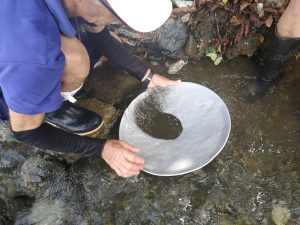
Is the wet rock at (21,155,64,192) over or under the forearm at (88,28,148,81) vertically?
under

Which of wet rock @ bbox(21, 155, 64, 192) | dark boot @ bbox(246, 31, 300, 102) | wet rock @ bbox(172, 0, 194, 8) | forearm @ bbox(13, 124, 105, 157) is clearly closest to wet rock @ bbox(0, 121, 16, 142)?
wet rock @ bbox(21, 155, 64, 192)

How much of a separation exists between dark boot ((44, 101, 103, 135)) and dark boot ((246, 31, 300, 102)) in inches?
55.4

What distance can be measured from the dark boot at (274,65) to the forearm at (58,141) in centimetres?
155

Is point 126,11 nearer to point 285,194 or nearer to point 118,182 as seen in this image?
point 118,182

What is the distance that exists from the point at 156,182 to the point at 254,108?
1.12 meters

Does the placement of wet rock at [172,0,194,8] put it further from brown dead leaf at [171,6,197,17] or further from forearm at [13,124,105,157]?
forearm at [13,124,105,157]

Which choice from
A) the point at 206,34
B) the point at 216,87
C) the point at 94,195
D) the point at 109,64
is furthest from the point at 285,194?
the point at 109,64

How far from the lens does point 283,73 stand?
320cm

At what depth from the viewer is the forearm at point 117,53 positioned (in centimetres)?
289

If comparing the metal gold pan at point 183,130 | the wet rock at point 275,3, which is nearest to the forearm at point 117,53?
the metal gold pan at point 183,130

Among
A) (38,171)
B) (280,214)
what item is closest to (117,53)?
(38,171)

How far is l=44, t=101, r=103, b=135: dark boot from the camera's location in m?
2.81

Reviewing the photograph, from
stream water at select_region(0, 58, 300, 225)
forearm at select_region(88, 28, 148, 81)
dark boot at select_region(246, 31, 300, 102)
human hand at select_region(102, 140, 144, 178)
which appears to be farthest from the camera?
forearm at select_region(88, 28, 148, 81)

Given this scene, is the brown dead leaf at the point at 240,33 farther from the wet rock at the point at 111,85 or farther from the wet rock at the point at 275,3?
the wet rock at the point at 111,85
